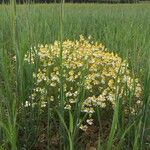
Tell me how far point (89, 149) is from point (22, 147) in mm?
366

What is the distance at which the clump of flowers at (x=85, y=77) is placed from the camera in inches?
95.6

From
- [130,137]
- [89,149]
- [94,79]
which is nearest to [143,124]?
[130,137]

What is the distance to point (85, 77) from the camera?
7.95 feet

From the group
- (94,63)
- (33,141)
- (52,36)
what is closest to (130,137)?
(33,141)

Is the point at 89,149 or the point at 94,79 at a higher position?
the point at 94,79

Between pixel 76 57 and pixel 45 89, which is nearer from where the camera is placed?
pixel 45 89

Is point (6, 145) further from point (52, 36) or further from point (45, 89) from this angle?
point (52, 36)

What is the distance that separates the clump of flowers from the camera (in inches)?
95.6

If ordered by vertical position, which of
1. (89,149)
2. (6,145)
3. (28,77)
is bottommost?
(89,149)

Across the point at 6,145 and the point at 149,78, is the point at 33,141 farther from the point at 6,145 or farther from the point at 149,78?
the point at 149,78

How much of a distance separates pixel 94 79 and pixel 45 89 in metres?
0.32

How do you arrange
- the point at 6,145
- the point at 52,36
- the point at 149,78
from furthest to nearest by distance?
the point at 52,36
the point at 149,78
the point at 6,145

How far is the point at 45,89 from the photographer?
2438 mm

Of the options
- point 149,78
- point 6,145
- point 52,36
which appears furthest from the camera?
point 52,36
